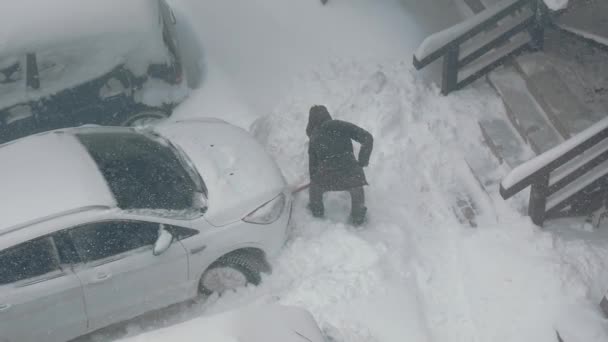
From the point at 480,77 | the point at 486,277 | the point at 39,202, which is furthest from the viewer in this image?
the point at 480,77

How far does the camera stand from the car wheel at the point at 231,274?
6.75 meters

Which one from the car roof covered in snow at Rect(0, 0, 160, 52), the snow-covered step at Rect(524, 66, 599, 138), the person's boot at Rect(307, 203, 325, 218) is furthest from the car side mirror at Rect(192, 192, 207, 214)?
the snow-covered step at Rect(524, 66, 599, 138)

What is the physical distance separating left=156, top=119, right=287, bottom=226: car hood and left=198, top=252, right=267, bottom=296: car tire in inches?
17.8

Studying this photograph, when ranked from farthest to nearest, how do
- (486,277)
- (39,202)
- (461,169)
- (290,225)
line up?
(461,169) < (290,225) < (486,277) < (39,202)

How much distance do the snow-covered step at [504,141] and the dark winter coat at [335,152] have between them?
172cm

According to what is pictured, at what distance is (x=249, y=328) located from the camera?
16.7ft

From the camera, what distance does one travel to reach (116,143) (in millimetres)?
7027

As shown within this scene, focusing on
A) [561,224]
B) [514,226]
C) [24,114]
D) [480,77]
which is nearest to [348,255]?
[514,226]

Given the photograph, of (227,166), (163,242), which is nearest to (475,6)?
(227,166)

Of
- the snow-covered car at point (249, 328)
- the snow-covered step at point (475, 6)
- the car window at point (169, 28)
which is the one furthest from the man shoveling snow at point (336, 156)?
the snow-covered step at point (475, 6)

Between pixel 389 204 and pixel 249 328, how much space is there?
10.0ft

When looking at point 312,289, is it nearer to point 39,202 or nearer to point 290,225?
point 290,225

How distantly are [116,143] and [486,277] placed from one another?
4.00m

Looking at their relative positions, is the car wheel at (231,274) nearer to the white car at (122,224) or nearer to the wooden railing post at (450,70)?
the white car at (122,224)
